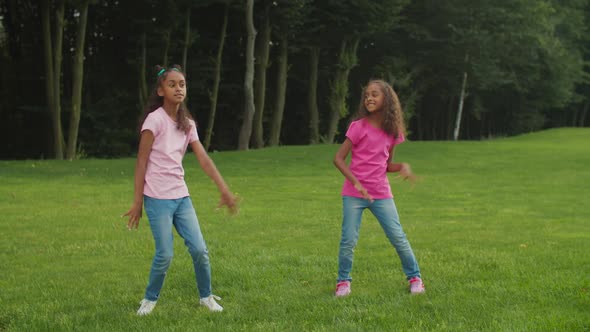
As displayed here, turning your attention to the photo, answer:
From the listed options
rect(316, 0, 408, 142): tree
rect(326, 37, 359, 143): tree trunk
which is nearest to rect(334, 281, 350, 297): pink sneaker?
rect(316, 0, 408, 142): tree

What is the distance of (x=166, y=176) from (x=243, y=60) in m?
34.1

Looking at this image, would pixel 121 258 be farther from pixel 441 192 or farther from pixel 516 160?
pixel 516 160

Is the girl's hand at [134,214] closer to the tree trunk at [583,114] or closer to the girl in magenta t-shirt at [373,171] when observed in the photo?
the girl in magenta t-shirt at [373,171]

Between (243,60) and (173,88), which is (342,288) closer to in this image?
(173,88)

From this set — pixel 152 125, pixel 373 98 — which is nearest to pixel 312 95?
pixel 373 98

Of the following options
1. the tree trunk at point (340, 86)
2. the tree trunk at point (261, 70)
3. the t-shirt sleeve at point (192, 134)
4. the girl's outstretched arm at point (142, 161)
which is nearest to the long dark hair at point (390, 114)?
the t-shirt sleeve at point (192, 134)

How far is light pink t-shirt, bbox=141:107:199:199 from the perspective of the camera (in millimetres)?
5762

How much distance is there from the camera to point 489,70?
47.6m

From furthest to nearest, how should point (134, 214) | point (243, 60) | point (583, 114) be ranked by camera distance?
point (583, 114) < point (243, 60) < point (134, 214)

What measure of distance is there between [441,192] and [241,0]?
57.6ft

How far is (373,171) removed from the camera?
21.6 feet

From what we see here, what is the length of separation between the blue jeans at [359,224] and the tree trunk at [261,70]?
27.6 metres

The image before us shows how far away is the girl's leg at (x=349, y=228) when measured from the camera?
6566 mm

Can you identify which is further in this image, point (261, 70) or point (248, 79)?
point (261, 70)
